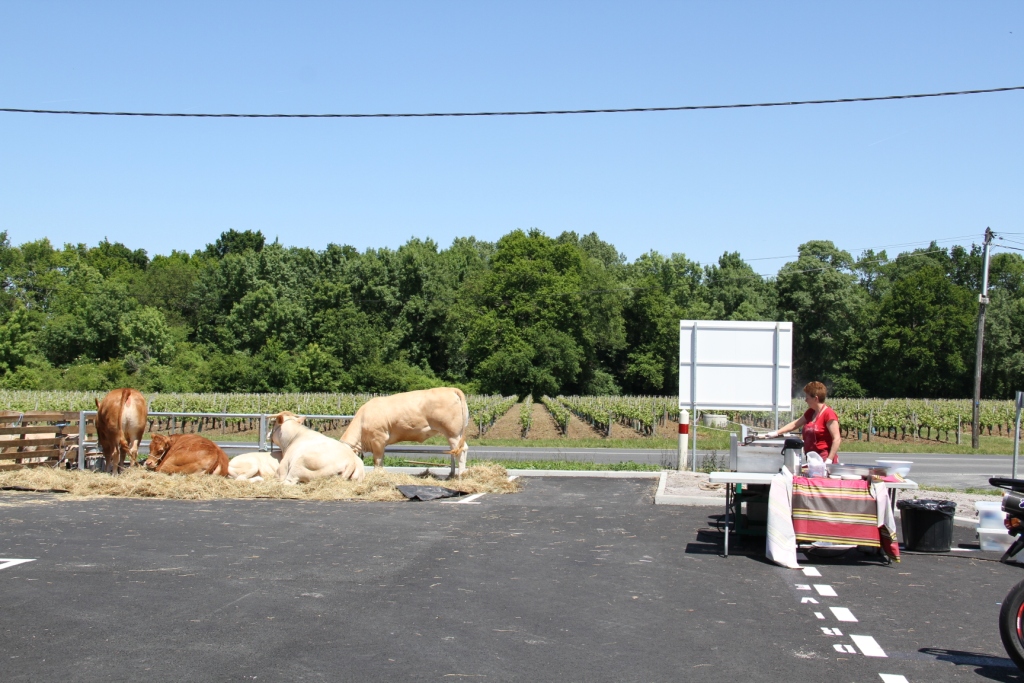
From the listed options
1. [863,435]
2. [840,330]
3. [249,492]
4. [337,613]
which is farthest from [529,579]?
[840,330]

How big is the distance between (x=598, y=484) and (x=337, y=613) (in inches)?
395

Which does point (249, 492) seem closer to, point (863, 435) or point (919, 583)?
point (919, 583)

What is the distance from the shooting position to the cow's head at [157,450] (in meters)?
15.6

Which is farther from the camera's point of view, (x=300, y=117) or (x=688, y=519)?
(x=300, y=117)

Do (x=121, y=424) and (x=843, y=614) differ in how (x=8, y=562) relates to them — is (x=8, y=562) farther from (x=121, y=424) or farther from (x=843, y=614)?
(x=843, y=614)

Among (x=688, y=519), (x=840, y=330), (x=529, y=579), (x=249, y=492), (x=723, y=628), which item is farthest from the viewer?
(x=840, y=330)

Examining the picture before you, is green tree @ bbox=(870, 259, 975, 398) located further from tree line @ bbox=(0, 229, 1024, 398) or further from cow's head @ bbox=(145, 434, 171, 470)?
cow's head @ bbox=(145, 434, 171, 470)

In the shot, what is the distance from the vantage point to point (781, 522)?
31.8ft

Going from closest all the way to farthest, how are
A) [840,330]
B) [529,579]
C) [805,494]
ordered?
[529,579] < [805,494] < [840,330]

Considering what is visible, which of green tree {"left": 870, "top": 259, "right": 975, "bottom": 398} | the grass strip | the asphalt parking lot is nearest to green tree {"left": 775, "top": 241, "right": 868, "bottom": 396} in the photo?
green tree {"left": 870, "top": 259, "right": 975, "bottom": 398}

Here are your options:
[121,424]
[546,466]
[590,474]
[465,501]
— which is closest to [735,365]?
[590,474]

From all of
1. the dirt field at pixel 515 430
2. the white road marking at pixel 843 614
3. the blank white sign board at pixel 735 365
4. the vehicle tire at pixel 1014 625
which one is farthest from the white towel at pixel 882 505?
the dirt field at pixel 515 430

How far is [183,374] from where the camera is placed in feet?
249

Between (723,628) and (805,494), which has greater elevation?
(805,494)
